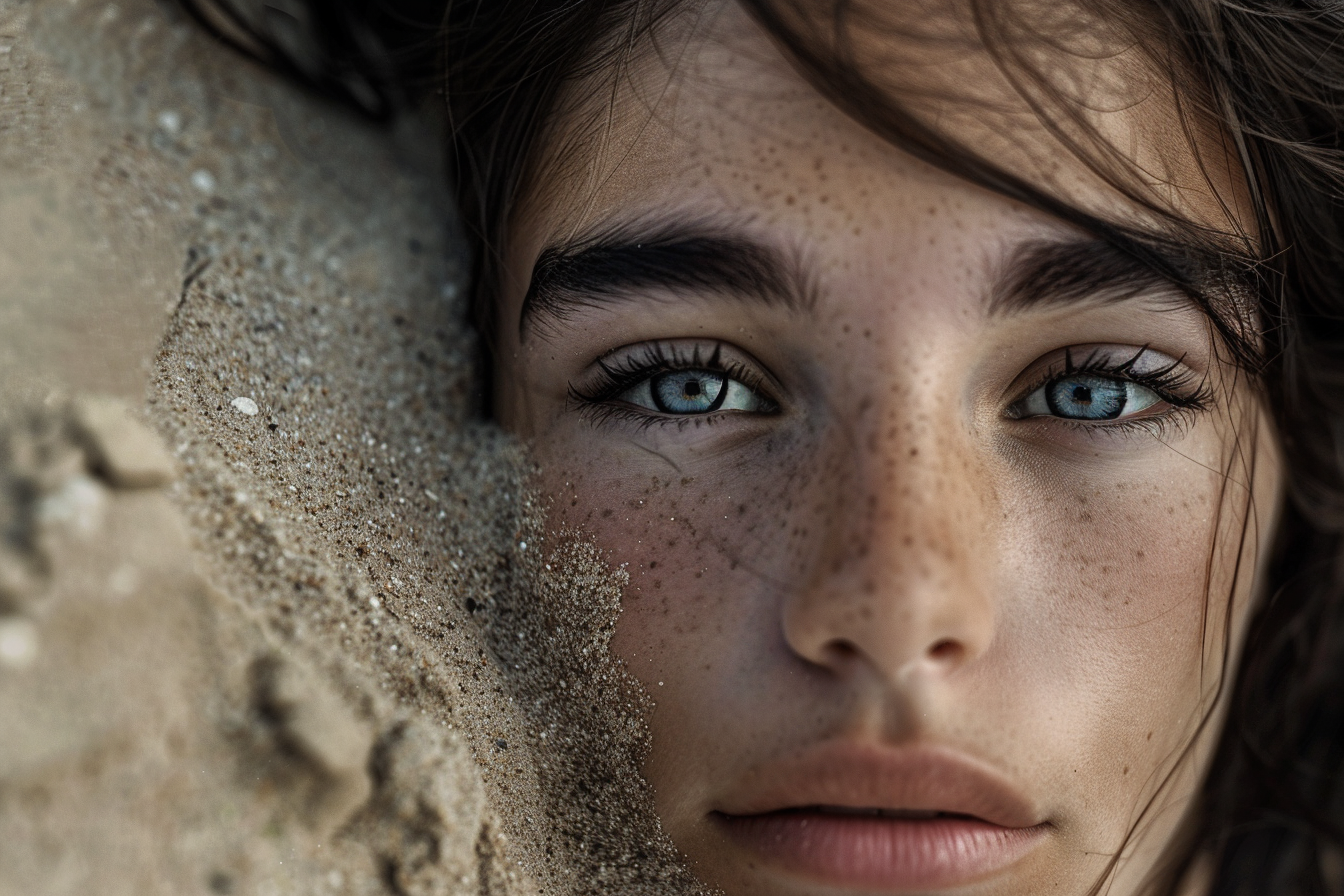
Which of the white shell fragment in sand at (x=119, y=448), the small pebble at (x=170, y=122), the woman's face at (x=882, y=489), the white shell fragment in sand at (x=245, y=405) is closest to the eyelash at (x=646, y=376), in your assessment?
the woman's face at (x=882, y=489)

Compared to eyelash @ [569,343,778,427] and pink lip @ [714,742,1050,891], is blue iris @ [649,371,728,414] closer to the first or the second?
eyelash @ [569,343,778,427]

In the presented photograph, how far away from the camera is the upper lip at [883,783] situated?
0.91m

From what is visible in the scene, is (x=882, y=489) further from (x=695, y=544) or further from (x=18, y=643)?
(x=18, y=643)

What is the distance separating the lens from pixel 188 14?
1230 millimetres

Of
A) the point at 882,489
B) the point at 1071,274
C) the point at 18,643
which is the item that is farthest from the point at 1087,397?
the point at 18,643

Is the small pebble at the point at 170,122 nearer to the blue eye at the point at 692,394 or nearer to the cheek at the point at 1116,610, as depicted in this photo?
the blue eye at the point at 692,394

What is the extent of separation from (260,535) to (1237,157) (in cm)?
108

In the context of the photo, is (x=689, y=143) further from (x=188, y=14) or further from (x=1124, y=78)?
(x=188, y=14)

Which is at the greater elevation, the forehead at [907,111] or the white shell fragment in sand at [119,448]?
the forehead at [907,111]

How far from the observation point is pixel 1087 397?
3.52ft

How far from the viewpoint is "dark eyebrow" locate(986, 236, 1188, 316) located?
0.95 metres

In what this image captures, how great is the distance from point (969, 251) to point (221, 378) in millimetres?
752

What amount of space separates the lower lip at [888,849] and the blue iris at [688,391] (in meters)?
0.43

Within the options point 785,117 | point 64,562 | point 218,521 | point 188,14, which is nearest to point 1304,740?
point 785,117
